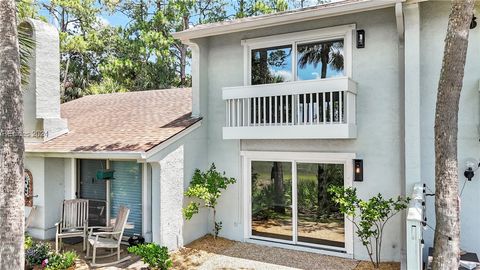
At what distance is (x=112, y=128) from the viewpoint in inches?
454

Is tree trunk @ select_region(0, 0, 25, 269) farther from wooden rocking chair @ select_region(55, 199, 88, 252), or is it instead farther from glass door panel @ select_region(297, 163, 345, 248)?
glass door panel @ select_region(297, 163, 345, 248)

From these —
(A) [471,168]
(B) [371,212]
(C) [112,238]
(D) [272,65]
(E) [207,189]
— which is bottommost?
(C) [112,238]

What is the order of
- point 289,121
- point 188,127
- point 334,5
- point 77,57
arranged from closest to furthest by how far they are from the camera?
point 334,5
point 289,121
point 188,127
point 77,57

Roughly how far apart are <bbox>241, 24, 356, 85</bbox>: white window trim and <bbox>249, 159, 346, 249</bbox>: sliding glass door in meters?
2.59

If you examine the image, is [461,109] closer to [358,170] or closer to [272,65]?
[358,170]

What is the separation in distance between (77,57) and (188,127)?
2344cm

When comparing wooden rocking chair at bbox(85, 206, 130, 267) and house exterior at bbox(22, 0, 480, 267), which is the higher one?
house exterior at bbox(22, 0, 480, 267)

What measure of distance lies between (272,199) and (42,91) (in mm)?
8673

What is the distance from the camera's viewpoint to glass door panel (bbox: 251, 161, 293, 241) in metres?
9.81

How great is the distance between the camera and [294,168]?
963cm

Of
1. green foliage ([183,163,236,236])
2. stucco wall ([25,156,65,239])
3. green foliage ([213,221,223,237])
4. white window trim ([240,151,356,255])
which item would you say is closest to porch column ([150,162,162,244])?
green foliage ([183,163,236,236])

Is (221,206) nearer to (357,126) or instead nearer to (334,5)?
(357,126)

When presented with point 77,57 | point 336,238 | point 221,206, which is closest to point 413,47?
point 336,238

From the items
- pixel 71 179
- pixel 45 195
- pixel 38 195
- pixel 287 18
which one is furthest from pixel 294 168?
pixel 38 195
